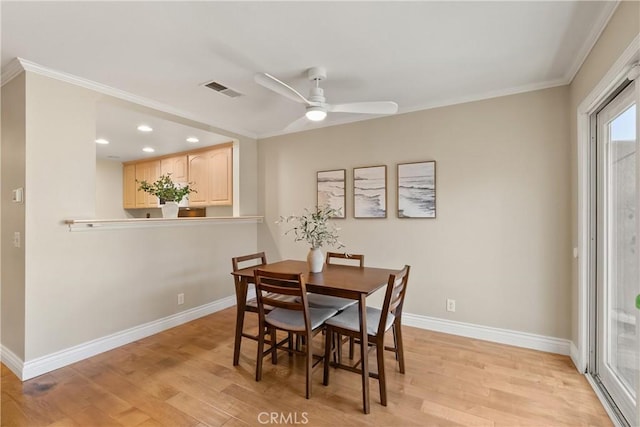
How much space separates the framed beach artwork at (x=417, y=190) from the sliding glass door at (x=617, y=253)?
1.30 metres

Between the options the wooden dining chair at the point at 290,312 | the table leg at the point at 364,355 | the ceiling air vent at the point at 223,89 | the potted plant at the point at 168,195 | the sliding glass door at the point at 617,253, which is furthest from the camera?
the potted plant at the point at 168,195

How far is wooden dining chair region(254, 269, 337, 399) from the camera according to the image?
80.3 inches

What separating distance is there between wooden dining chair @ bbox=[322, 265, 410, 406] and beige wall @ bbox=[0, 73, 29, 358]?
93.5 inches

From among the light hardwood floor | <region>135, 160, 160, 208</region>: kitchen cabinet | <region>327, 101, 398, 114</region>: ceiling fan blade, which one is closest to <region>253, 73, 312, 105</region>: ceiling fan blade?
<region>327, 101, 398, 114</region>: ceiling fan blade

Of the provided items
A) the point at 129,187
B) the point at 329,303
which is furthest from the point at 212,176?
the point at 329,303

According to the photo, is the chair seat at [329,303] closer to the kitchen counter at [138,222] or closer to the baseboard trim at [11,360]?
the kitchen counter at [138,222]

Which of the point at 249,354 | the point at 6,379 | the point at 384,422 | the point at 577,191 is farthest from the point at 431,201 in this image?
the point at 6,379

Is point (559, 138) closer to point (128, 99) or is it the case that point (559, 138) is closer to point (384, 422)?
point (384, 422)

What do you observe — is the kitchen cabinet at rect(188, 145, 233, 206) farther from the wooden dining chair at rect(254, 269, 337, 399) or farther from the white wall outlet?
the white wall outlet

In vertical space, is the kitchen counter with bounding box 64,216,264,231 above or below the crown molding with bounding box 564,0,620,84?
below

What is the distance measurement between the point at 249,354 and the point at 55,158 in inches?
90.1

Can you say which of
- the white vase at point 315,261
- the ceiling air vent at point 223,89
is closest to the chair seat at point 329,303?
the white vase at point 315,261

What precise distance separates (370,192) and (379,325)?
1856 mm

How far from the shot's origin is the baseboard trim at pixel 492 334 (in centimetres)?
271
